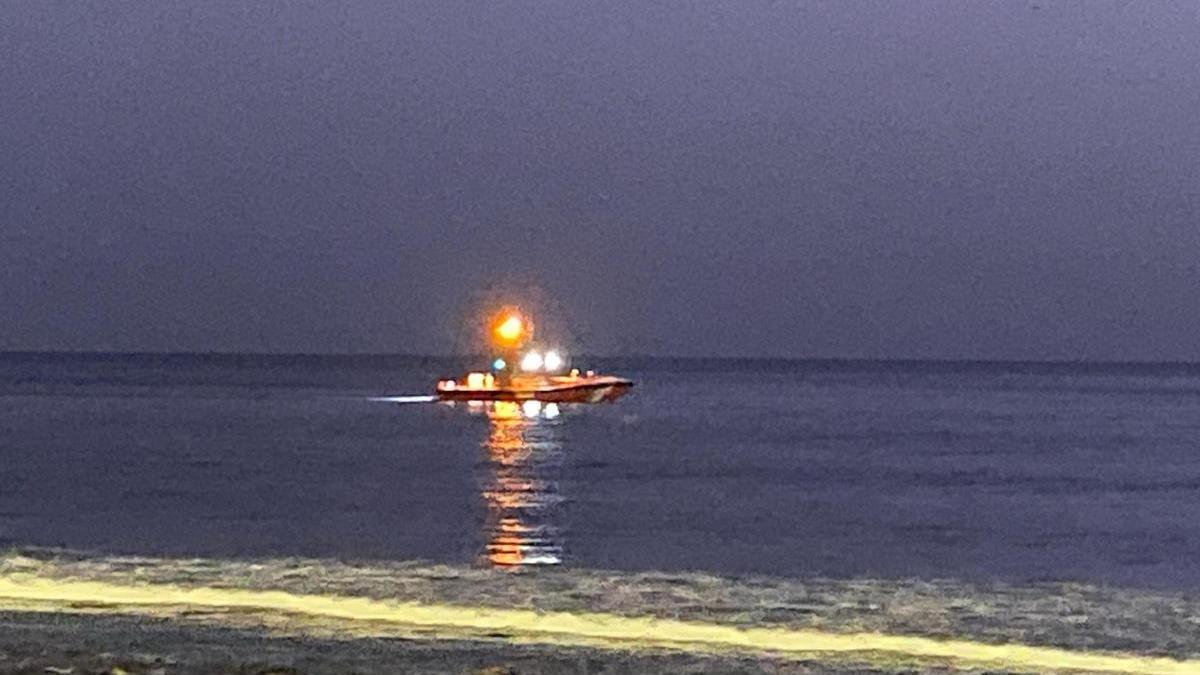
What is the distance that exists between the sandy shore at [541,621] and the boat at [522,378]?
64209 mm

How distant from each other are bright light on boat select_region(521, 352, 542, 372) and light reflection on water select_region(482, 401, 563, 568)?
3844 millimetres

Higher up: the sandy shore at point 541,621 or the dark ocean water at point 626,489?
the dark ocean water at point 626,489

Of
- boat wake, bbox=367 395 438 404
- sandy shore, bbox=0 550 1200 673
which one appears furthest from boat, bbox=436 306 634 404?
sandy shore, bbox=0 550 1200 673

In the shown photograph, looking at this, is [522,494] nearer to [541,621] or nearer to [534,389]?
[541,621]

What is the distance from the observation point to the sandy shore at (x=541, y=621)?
12671mm

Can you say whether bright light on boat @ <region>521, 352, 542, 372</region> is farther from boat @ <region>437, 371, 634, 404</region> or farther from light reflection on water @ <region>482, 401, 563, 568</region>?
light reflection on water @ <region>482, 401, 563, 568</region>

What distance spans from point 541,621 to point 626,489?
3175cm

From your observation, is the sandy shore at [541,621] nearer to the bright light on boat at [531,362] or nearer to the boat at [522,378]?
the boat at [522,378]

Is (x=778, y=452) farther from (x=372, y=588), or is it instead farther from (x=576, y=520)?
(x=372, y=588)

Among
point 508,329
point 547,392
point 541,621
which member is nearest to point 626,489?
point 541,621

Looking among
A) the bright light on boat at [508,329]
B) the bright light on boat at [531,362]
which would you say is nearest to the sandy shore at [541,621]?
the bright light on boat at [508,329]

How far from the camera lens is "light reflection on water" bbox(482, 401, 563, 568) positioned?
101 feet

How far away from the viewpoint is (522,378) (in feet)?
298

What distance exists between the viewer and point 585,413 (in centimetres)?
10088
